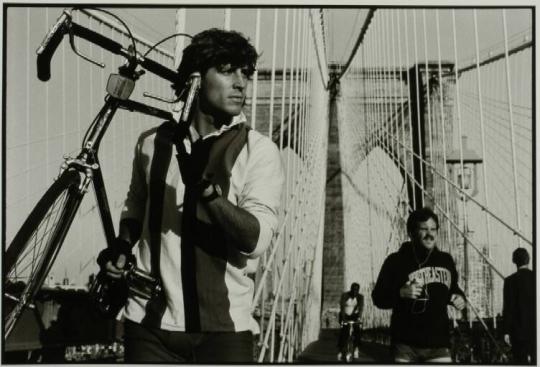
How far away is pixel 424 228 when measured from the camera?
2.09 metres

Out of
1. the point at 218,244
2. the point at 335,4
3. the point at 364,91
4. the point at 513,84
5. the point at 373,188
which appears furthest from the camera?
the point at 364,91

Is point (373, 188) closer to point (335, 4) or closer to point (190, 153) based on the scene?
point (335, 4)

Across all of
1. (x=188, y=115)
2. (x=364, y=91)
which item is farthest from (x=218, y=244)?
(x=364, y=91)

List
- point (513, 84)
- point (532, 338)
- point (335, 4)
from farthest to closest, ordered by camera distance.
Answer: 1. point (513, 84)
2. point (335, 4)
3. point (532, 338)

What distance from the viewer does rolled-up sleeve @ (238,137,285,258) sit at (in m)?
1.35

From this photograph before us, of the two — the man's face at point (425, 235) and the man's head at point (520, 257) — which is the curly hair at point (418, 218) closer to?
the man's face at point (425, 235)

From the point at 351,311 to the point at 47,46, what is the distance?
1662 millimetres

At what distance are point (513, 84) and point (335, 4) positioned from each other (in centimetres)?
102

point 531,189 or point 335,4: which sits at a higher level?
Result: point 335,4

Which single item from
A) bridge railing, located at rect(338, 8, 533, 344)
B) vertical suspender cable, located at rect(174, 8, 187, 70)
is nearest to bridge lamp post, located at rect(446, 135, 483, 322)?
bridge railing, located at rect(338, 8, 533, 344)

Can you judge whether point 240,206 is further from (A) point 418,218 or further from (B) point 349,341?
(B) point 349,341

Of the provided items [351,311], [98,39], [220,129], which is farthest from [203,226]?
[351,311]

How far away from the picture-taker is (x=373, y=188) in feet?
25.9

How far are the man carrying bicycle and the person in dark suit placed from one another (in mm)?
1074
